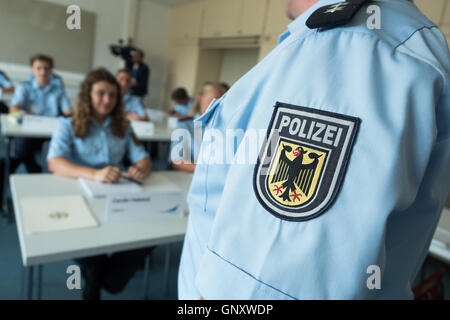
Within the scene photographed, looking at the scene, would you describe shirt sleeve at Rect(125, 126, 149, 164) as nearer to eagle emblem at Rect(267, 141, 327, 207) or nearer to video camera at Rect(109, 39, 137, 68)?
eagle emblem at Rect(267, 141, 327, 207)

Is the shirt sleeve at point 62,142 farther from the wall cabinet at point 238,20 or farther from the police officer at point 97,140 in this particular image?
the wall cabinet at point 238,20

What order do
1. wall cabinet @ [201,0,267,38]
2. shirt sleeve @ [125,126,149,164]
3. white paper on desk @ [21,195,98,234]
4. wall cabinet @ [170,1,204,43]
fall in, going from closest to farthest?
white paper on desk @ [21,195,98,234]
wall cabinet @ [201,0,267,38]
shirt sleeve @ [125,126,149,164]
wall cabinet @ [170,1,204,43]

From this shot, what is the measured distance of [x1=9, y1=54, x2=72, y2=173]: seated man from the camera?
2.84m

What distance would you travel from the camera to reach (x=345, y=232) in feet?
1.05

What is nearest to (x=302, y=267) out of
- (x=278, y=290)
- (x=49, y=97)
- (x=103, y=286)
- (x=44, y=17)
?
(x=278, y=290)

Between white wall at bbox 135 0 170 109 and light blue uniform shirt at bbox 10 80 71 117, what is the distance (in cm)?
104

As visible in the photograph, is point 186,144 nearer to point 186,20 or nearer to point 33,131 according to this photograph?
point 33,131

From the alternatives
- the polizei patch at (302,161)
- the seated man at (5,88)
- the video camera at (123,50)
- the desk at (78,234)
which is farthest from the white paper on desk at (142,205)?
the video camera at (123,50)

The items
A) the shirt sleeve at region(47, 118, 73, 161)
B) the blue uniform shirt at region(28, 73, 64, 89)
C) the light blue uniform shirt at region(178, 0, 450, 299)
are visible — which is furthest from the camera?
the blue uniform shirt at region(28, 73, 64, 89)

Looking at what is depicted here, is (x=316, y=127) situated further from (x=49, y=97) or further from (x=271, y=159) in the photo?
(x=49, y=97)

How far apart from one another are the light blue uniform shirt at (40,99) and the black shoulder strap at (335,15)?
11.0ft

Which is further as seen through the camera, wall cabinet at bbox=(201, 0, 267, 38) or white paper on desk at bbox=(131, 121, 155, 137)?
white paper on desk at bbox=(131, 121, 155, 137)

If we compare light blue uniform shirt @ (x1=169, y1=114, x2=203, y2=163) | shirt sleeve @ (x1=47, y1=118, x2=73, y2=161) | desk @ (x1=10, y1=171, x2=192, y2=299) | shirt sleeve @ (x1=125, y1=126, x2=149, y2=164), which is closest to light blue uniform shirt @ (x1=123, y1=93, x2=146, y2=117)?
shirt sleeve @ (x1=125, y1=126, x2=149, y2=164)

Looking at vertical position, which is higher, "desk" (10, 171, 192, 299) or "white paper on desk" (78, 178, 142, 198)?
"white paper on desk" (78, 178, 142, 198)
